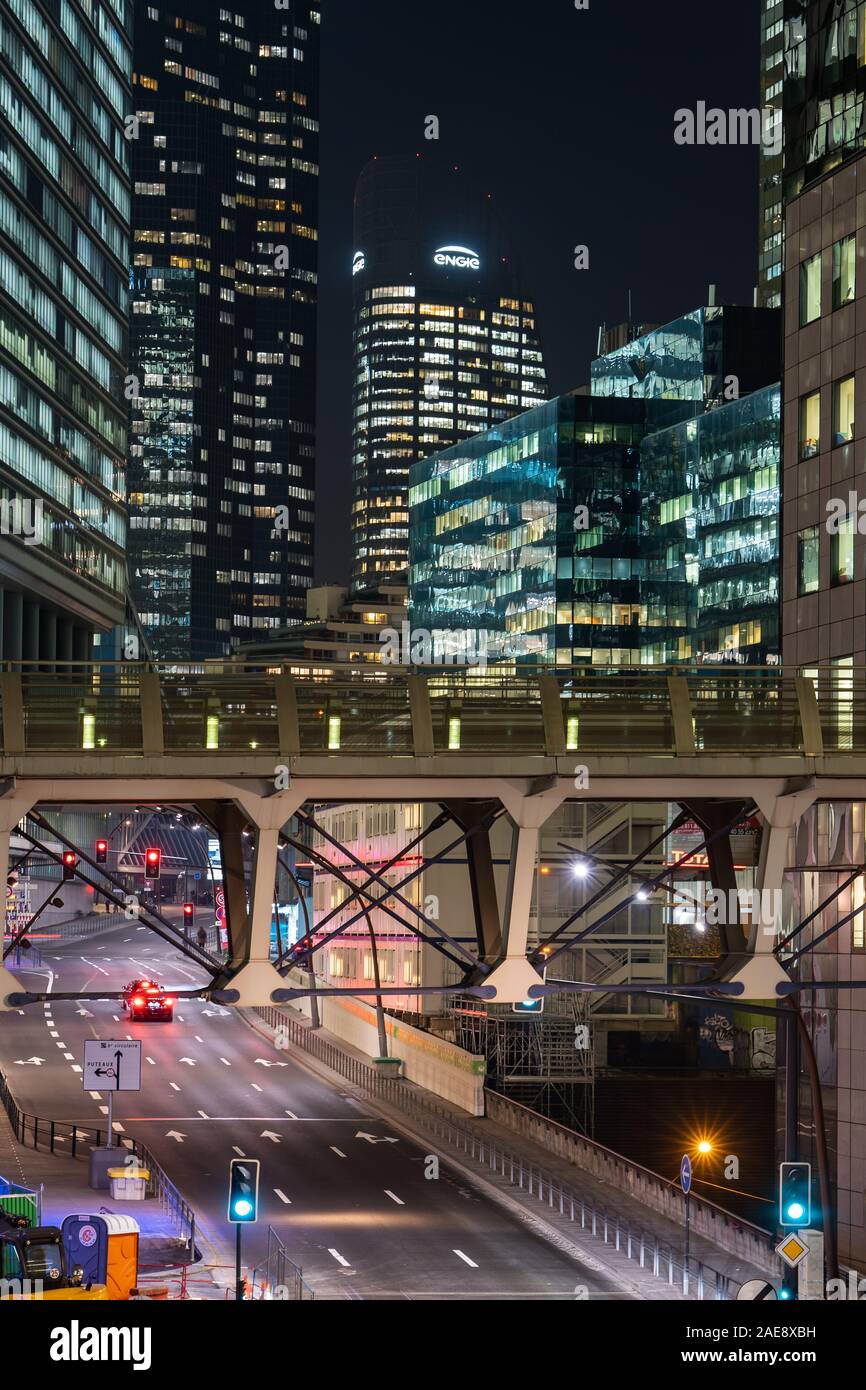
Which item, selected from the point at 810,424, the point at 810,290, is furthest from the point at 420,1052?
the point at 810,290

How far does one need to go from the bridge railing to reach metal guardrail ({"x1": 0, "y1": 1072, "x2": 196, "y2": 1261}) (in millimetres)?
24678

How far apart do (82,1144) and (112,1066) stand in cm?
1626

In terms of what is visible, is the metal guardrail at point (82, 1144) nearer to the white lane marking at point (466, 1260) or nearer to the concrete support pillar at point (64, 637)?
the white lane marking at point (466, 1260)

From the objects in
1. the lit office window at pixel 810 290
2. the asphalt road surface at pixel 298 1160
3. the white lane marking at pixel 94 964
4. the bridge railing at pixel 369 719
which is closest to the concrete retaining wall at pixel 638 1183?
the asphalt road surface at pixel 298 1160

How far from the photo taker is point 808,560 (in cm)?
5575

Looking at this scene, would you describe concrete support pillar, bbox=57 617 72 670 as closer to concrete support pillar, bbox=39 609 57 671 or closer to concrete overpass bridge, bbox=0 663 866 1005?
concrete support pillar, bbox=39 609 57 671

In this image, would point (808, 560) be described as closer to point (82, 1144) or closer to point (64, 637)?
point (82, 1144)

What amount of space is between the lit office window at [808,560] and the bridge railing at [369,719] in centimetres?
2588

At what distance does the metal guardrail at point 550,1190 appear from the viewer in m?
46.7
